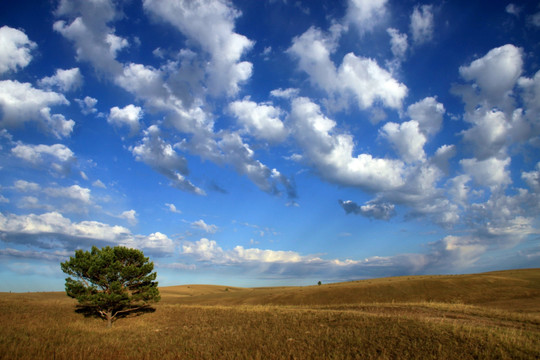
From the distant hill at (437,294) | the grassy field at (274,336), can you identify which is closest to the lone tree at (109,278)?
the grassy field at (274,336)

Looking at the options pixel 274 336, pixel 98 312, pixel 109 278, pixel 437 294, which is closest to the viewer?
pixel 274 336

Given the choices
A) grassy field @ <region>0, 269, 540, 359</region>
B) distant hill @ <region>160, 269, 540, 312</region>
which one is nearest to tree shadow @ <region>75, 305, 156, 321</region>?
grassy field @ <region>0, 269, 540, 359</region>

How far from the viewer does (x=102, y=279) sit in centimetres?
2194

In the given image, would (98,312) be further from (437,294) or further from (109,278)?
(437,294)

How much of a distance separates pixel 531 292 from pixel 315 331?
1404 inches

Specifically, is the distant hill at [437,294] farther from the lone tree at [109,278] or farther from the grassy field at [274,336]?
the lone tree at [109,278]

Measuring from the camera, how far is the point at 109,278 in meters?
22.1

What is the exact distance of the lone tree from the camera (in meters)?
21.4

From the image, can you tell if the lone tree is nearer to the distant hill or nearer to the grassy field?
the grassy field

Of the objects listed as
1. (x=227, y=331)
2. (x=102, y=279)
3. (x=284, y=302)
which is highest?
(x=102, y=279)

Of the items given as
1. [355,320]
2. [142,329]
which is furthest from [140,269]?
[355,320]

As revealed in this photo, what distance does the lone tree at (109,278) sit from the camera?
21.4 metres

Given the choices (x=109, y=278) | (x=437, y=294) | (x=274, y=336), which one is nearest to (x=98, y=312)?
(x=109, y=278)

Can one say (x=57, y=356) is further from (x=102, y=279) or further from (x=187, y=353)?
(x=102, y=279)
